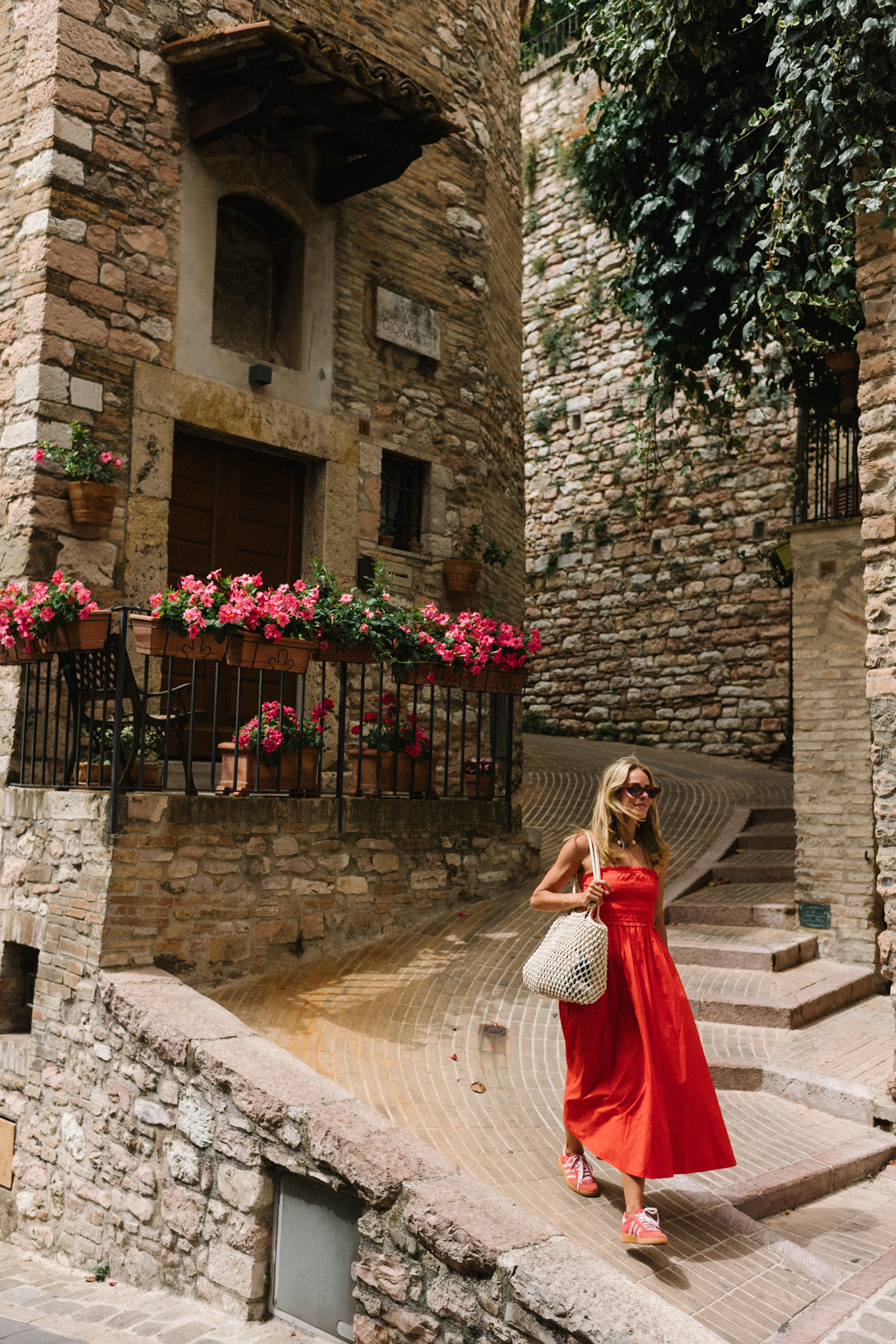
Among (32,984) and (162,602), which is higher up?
(162,602)

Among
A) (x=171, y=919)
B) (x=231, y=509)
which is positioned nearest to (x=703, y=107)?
(x=231, y=509)

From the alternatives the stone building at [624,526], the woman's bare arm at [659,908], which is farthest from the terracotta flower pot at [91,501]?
the stone building at [624,526]

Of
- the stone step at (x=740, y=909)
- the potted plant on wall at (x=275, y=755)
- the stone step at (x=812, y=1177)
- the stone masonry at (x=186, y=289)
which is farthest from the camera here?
the stone step at (x=740, y=909)

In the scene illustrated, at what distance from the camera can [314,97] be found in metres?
7.31

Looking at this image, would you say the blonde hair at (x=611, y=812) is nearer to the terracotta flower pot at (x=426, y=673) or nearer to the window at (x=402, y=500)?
the terracotta flower pot at (x=426, y=673)

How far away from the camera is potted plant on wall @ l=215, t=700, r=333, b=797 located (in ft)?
19.7

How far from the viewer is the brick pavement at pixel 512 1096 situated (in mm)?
3398

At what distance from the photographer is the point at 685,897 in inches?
298

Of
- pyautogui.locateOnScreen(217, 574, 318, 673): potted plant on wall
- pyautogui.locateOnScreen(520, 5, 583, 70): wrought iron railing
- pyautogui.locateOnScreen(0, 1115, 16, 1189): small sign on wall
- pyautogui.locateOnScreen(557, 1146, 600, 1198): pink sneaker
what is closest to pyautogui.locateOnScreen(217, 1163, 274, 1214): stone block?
pyautogui.locateOnScreen(557, 1146, 600, 1198): pink sneaker

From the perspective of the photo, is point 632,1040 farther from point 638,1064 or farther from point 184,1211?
point 184,1211

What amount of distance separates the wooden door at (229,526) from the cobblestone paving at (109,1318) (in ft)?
11.3

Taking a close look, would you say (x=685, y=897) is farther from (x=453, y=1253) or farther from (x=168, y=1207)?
(x=453, y=1253)

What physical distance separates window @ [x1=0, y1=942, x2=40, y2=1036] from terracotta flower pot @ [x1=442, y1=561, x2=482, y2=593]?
4.43 m

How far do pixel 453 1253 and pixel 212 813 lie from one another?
287 centimetres
